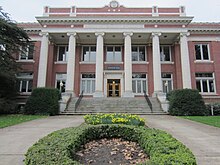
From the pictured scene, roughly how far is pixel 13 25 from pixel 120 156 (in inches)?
689

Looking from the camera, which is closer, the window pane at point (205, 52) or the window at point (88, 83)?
the window pane at point (205, 52)

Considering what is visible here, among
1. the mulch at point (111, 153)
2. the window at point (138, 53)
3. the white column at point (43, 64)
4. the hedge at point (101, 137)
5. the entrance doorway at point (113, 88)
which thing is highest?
the window at point (138, 53)

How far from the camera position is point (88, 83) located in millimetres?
24453

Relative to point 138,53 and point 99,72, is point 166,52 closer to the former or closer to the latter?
point 138,53

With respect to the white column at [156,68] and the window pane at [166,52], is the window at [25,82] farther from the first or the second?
the window pane at [166,52]

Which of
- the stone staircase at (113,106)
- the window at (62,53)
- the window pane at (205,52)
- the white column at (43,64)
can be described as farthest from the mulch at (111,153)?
the window pane at (205,52)

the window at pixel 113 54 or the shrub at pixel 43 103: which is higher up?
the window at pixel 113 54

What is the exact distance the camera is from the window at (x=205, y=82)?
918 inches

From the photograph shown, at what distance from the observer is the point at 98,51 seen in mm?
21594

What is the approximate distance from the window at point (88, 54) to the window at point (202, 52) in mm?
14508

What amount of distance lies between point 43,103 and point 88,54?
1196cm

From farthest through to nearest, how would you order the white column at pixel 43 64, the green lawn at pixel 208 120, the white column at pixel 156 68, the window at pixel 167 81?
the window at pixel 167 81
the white column at pixel 43 64
the white column at pixel 156 68
the green lawn at pixel 208 120

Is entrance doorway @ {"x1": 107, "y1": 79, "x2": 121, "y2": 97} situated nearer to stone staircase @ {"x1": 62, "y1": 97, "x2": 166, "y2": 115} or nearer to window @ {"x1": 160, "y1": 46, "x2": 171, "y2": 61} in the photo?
stone staircase @ {"x1": 62, "y1": 97, "x2": 166, "y2": 115}

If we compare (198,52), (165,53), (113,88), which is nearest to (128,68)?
(113,88)
